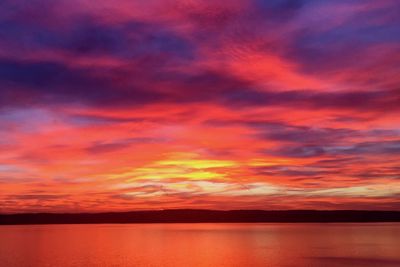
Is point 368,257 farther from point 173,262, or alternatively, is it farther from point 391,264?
point 173,262

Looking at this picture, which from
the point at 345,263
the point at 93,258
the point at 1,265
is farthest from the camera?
the point at 93,258

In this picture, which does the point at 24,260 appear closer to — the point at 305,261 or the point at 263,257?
the point at 263,257

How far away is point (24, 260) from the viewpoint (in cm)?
6425

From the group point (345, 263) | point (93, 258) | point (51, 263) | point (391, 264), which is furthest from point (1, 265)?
point (391, 264)

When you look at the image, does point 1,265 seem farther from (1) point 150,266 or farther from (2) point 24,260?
(1) point 150,266

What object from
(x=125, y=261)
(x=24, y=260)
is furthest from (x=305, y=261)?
(x=24, y=260)

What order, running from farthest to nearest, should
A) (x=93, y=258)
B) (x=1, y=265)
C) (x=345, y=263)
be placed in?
(x=93, y=258) < (x=345, y=263) < (x=1, y=265)

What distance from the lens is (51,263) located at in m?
60.2

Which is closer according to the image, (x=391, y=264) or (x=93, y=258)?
(x=391, y=264)

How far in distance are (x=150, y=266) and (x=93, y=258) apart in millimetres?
13361

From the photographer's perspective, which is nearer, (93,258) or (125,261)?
(125,261)

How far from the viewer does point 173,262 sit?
62250 mm

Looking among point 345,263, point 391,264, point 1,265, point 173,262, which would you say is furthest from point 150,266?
point 391,264

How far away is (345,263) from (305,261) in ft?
15.8
